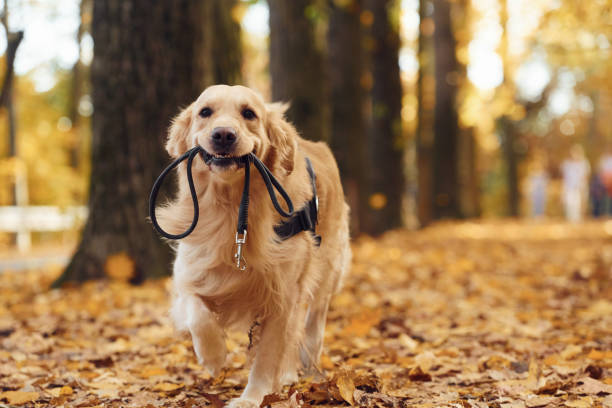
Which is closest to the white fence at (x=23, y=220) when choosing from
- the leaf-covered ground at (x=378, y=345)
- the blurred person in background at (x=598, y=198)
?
the leaf-covered ground at (x=378, y=345)

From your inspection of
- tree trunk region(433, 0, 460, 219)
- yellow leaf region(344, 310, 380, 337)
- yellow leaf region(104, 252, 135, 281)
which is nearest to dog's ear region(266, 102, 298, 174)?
yellow leaf region(344, 310, 380, 337)

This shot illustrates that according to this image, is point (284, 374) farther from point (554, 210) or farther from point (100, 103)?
point (554, 210)

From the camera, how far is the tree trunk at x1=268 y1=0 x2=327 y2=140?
9.47 m

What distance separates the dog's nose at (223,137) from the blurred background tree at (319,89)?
415cm

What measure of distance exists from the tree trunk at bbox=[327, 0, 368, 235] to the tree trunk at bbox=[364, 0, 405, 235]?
8.34ft

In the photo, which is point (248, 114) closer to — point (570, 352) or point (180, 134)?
point (180, 134)

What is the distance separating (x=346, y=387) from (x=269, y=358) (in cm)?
41

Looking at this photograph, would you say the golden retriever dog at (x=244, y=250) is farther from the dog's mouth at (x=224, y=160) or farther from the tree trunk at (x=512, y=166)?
the tree trunk at (x=512, y=166)

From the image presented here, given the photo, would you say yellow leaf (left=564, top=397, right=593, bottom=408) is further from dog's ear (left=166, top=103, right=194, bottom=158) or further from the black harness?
dog's ear (left=166, top=103, right=194, bottom=158)

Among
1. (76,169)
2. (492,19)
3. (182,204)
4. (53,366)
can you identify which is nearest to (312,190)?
(182,204)

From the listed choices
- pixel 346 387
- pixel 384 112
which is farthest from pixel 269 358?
pixel 384 112

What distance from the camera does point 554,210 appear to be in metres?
42.3

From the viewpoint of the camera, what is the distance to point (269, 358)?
3.34 meters

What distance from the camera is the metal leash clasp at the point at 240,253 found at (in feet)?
10.2
